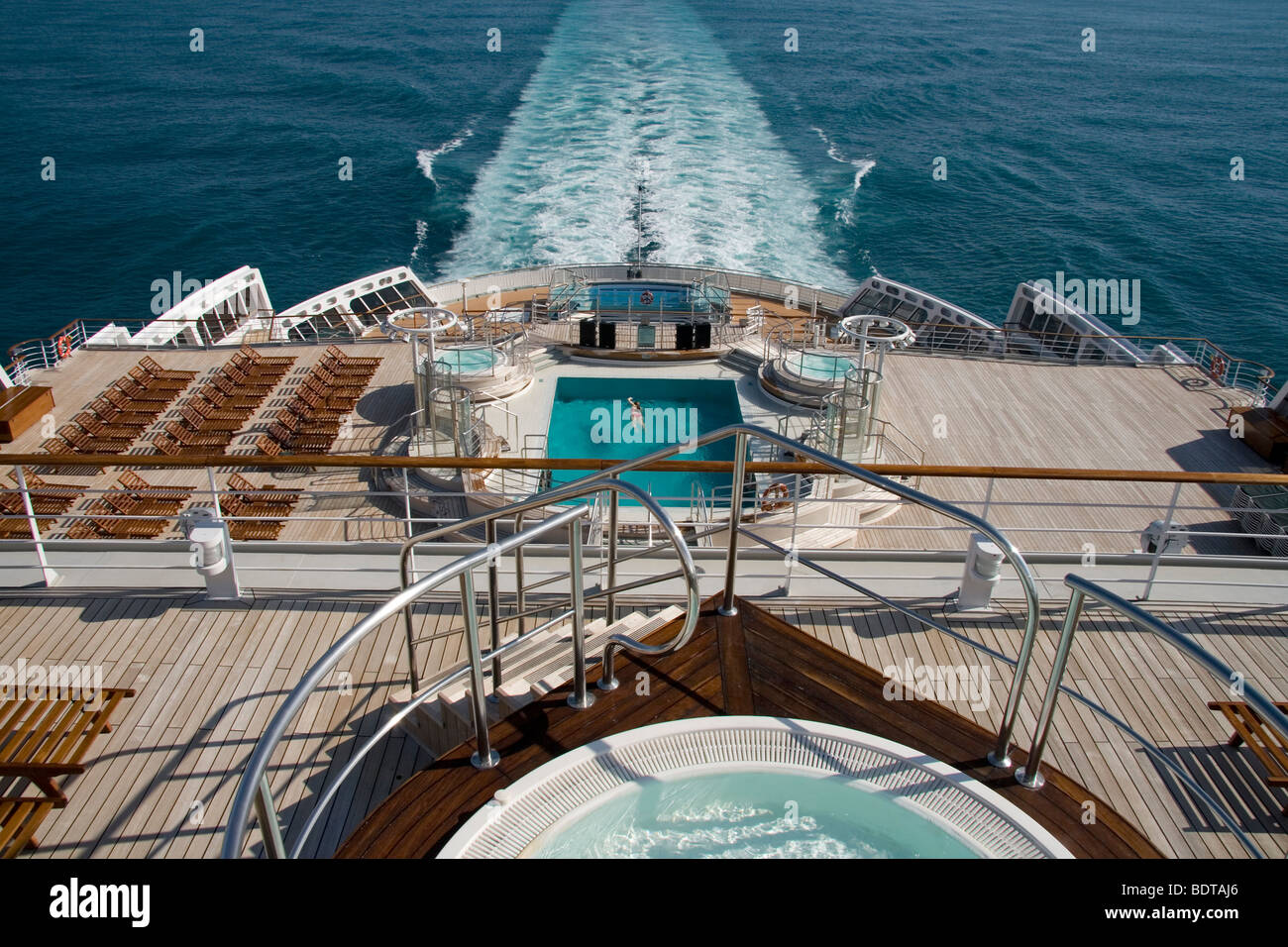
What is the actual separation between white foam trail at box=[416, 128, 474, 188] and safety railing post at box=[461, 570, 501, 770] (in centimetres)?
3939

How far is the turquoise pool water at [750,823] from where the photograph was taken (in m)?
3.56

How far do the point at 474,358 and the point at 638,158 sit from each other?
2265 cm

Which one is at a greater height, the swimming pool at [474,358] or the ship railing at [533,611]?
the ship railing at [533,611]

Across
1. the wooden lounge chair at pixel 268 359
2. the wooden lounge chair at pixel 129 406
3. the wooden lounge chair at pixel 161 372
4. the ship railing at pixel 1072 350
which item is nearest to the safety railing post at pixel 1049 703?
the ship railing at pixel 1072 350

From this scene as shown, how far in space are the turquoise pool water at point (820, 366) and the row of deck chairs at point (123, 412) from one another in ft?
39.1

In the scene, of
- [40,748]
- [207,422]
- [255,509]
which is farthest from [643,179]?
[40,748]

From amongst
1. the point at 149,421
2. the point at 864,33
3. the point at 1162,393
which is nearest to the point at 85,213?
the point at 149,421

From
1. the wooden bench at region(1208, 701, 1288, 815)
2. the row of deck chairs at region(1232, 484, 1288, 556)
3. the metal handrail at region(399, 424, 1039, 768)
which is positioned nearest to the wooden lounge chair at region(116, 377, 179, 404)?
the metal handrail at region(399, 424, 1039, 768)

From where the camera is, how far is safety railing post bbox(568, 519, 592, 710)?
12.4 ft

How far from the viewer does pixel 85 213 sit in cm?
3744

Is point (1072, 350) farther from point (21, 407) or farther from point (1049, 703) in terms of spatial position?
point (21, 407)

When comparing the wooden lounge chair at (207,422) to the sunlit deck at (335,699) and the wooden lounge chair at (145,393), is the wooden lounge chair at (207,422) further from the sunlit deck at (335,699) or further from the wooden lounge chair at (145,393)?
the sunlit deck at (335,699)

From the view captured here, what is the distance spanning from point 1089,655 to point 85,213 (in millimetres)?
42326
